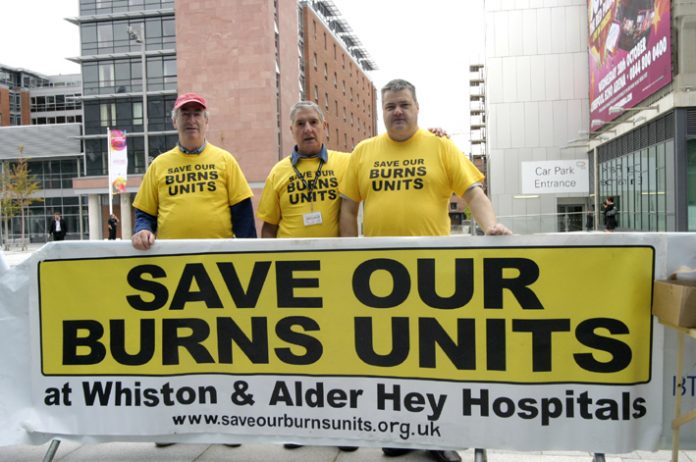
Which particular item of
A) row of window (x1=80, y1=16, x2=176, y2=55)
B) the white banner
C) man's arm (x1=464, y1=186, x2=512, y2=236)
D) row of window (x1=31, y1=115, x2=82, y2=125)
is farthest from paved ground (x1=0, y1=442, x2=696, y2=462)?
row of window (x1=31, y1=115, x2=82, y2=125)

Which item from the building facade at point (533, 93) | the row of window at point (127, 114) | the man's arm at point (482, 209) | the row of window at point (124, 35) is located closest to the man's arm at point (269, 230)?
the man's arm at point (482, 209)

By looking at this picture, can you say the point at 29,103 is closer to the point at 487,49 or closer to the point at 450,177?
the point at 487,49

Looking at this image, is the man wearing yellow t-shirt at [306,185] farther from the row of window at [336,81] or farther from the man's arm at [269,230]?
the row of window at [336,81]

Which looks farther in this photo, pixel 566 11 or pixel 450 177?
pixel 566 11

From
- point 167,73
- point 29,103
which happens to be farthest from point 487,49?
point 29,103

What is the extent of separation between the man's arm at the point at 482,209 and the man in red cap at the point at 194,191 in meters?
1.50

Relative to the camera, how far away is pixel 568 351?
300 cm

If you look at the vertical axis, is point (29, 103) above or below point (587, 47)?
above

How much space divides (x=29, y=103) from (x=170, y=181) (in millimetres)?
85909

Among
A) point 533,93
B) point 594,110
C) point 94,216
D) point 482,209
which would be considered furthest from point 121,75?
point 482,209

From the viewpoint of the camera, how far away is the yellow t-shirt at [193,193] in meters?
3.89

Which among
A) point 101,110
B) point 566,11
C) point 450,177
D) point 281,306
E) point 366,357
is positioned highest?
point 566,11

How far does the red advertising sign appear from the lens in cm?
1997

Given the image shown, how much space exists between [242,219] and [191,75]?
3933 centimetres
